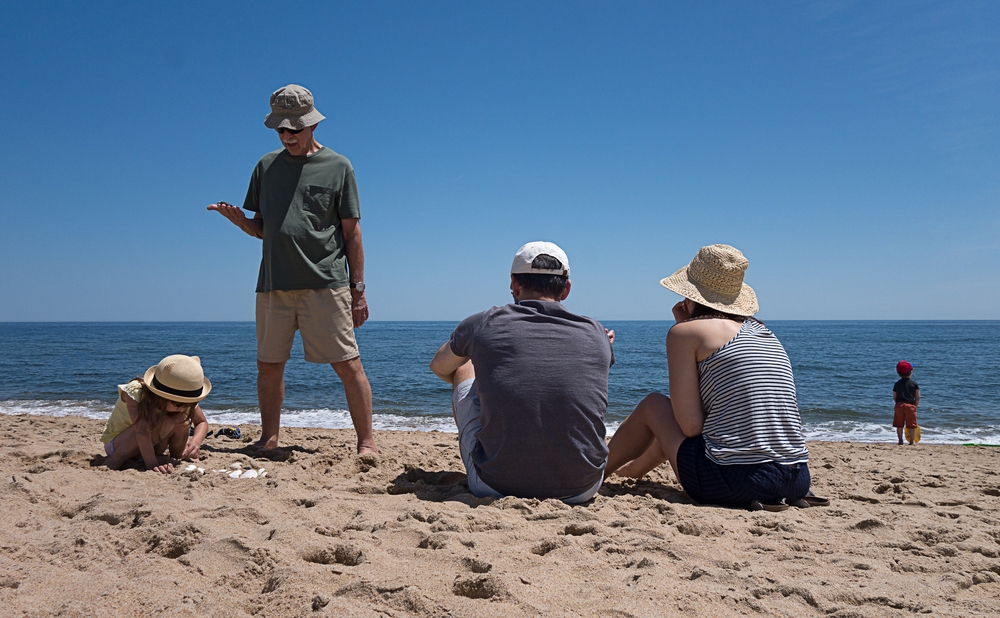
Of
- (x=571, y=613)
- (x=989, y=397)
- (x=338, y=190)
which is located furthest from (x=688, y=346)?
(x=989, y=397)

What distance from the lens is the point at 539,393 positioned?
2607 mm

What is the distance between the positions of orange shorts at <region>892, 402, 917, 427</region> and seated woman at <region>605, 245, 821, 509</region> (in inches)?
248

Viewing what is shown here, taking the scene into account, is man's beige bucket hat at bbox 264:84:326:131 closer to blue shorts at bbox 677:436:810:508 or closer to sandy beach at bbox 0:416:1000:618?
sandy beach at bbox 0:416:1000:618

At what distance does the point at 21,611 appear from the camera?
1668mm

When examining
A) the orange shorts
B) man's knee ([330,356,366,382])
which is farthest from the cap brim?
the orange shorts

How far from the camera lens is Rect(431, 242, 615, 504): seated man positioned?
2627 millimetres

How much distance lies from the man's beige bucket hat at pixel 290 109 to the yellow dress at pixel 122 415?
5.96ft

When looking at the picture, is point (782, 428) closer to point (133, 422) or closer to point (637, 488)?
point (637, 488)

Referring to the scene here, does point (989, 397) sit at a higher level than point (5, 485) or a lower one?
lower

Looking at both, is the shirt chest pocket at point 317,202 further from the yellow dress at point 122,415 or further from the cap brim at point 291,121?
the yellow dress at point 122,415

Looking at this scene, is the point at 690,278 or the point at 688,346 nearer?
the point at 688,346

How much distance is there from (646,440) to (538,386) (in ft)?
3.44

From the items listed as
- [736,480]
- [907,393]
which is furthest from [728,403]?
[907,393]

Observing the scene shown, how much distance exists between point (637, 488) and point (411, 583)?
188cm
